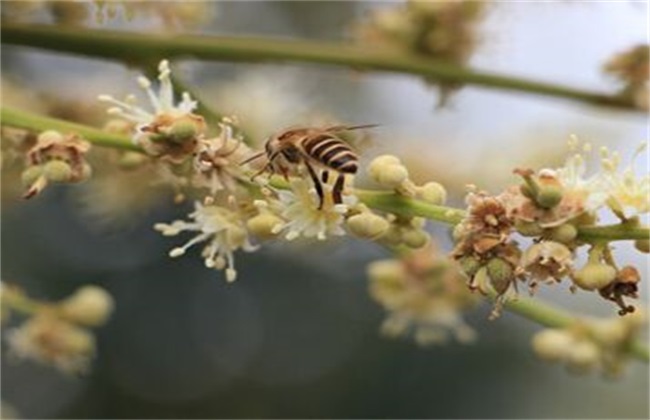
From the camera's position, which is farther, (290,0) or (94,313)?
(290,0)

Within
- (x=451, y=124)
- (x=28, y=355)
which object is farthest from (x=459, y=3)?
(x=28, y=355)

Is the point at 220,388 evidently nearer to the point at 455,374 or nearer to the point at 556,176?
the point at 455,374

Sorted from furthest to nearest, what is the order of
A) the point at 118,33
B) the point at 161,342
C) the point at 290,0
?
the point at 161,342 → the point at 290,0 → the point at 118,33

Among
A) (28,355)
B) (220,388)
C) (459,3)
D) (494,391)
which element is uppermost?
(494,391)

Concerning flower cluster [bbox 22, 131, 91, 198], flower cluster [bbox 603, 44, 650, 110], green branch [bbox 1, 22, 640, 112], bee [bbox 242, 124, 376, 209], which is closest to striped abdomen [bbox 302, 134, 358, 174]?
bee [bbox 242, 124, 376, 209]

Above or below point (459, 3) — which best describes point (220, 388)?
above

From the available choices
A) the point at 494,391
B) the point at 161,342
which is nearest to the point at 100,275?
the point at 161,342

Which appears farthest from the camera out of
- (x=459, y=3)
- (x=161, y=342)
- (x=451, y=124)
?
(x=161, y=342)
